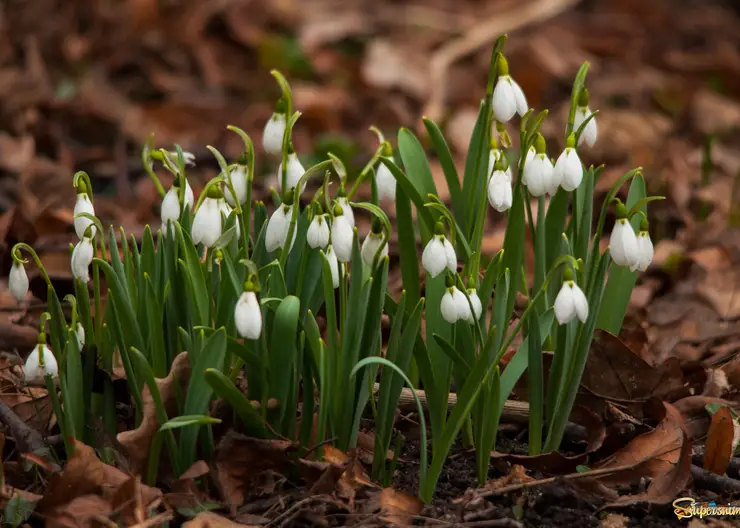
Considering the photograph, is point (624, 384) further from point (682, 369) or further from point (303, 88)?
point (303, 88)

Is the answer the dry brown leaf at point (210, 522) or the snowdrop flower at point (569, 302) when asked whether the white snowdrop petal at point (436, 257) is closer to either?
the snowdrop flower at point (569, 302)

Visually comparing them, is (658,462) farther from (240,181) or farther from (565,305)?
(240,181)

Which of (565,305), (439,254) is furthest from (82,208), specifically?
(565,305)

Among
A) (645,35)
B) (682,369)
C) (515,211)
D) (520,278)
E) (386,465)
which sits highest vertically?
(645,35)

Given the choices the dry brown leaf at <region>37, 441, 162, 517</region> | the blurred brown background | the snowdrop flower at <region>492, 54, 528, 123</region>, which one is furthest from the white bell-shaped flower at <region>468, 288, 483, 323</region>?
the blurred brown background

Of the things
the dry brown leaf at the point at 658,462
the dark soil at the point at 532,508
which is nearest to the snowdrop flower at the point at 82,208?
the dark soil at the point at 532,508

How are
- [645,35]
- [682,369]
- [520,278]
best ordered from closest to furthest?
1. [520,278]
2. [682,369]
3. [645,35]

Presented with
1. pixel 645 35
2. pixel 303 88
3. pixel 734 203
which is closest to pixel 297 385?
pixel 734 203
